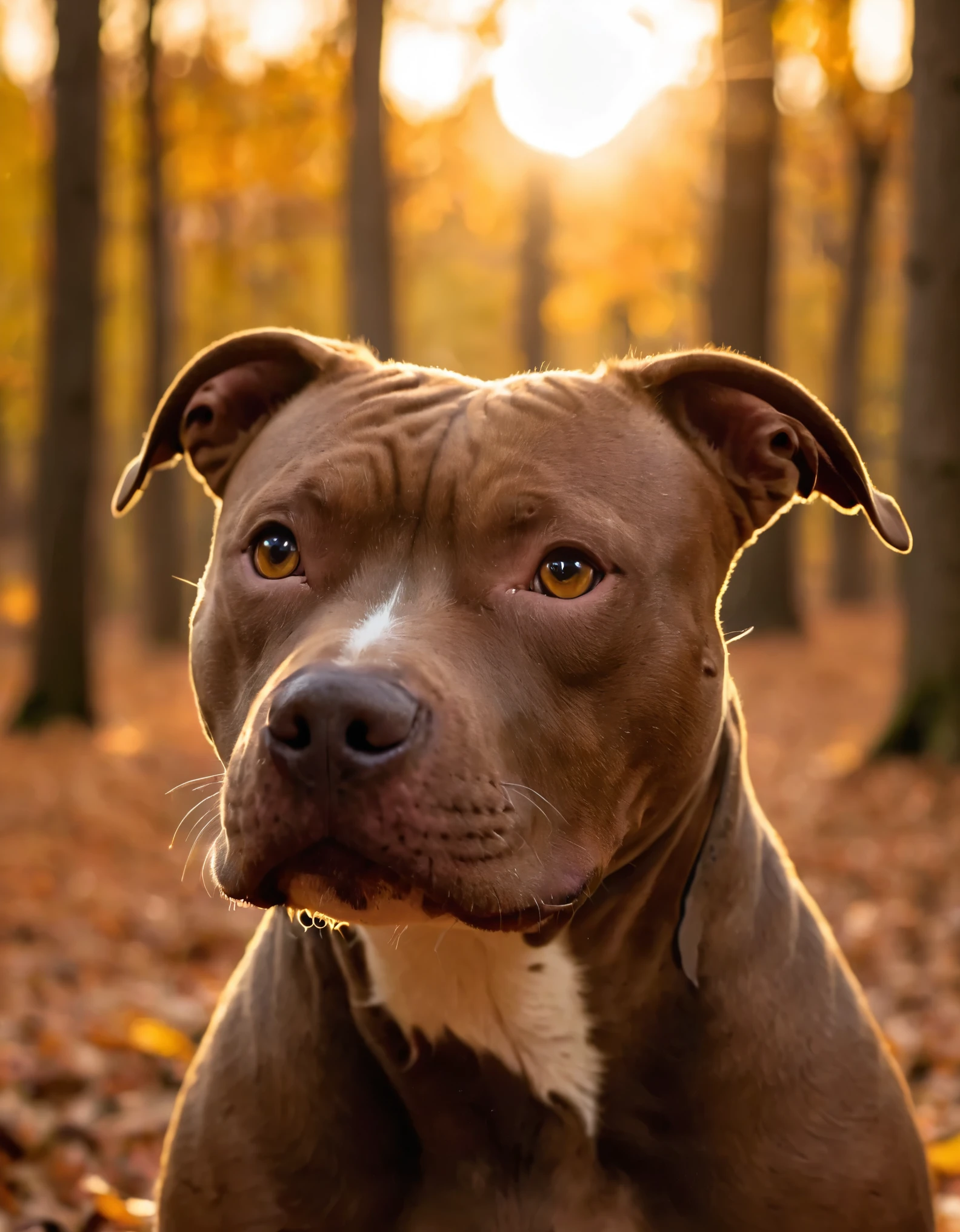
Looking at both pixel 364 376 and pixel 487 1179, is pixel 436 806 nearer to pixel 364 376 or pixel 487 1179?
pixel 487 1179

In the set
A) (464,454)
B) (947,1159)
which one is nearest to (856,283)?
(947,1159)

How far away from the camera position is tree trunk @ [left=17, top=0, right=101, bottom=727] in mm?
10836

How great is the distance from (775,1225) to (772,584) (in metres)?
13.9

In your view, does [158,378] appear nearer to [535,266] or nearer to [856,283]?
[535,266]

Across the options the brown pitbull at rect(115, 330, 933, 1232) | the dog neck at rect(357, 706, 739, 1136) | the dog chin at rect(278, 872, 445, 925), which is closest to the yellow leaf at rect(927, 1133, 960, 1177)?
the brown pitbull at rect(115, 330, 933, 1232)

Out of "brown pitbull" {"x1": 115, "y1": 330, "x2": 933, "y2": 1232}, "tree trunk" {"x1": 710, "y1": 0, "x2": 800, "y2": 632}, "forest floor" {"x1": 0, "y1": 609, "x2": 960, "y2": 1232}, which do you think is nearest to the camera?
"brown pitbull" {"x1": 115, "y1": 330, "x2": 933, "y2": 1232}

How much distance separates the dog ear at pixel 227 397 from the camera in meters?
3.15

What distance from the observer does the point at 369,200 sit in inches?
529

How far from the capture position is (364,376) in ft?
10.2

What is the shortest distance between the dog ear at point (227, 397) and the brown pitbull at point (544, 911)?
0.29 meters

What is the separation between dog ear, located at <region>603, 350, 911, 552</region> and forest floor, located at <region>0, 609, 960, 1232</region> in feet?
4.63

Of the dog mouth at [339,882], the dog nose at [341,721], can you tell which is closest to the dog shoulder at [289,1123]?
the dog mouth at [339,882]

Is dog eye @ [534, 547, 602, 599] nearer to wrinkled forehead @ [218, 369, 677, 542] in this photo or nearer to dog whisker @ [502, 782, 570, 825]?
wrinkled forehead @ [218, 369, 677, 542]

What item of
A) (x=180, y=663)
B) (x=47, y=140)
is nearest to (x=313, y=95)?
(x=47, y=140)
